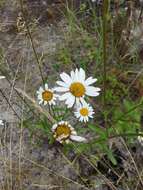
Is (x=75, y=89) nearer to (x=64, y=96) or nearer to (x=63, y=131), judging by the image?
(x=64, y=96)

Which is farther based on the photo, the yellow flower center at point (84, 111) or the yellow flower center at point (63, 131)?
the yellow flower center at point (84, 111)

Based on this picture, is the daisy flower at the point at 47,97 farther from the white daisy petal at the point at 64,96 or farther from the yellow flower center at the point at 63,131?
the white daisy petal at the point at 64,96

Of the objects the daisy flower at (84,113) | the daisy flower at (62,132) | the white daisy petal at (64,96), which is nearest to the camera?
the white daisy petal at (64,96)

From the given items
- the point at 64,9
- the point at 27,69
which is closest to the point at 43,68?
the point at 27,69

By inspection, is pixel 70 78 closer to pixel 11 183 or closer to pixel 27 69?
pixel 11 183

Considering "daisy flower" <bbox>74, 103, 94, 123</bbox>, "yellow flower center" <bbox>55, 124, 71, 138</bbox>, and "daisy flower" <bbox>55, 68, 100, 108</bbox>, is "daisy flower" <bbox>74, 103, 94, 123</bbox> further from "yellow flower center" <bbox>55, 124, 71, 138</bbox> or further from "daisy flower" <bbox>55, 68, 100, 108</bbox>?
"daisy flower" <bbox>55, 68, 100, 108</bbox>

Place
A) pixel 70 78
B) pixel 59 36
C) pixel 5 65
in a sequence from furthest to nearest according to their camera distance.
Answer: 1. pixel 59 36
2. pixel 5 65
3. pixel 70 78

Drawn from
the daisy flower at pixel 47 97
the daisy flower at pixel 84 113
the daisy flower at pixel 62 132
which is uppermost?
the daisy flower at pixel 47 97

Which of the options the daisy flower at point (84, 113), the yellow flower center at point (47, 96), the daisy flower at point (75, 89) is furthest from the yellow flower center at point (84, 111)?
the daisy flower at point (75, 89)
